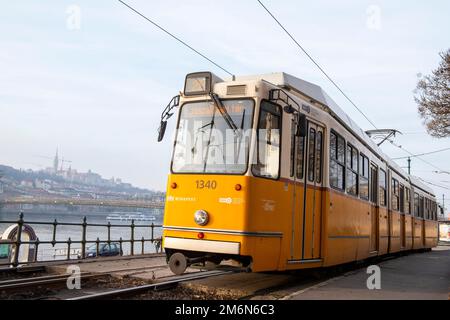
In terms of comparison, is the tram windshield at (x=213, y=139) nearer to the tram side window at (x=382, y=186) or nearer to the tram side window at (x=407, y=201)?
the tram side window at (x=382, y=186)

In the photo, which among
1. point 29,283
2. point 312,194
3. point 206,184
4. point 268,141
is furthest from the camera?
point 312,194

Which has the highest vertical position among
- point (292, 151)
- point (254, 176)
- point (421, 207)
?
point (292, 151)

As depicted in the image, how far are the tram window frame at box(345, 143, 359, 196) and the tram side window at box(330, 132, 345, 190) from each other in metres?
0.35

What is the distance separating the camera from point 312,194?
840 cm

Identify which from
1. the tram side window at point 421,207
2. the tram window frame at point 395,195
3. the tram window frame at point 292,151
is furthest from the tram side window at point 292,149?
the tram side window at point 421,207

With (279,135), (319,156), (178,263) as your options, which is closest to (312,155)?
(319,156)

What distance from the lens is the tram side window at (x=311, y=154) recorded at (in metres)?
8.38

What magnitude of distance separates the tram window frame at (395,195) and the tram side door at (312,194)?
24.7ft

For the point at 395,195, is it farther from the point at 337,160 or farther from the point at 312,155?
the point at 312,155

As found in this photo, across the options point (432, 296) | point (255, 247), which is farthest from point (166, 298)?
point (432, 296)

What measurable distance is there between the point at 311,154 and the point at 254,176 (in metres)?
1.83

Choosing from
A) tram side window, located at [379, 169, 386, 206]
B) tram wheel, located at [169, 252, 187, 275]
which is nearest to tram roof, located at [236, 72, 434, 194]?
tram side window, located at [379, 169, 386, 206]

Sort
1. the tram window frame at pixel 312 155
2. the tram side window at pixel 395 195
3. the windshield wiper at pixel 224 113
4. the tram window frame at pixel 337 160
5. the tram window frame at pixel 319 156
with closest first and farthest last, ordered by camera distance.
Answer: the windshield wiper at pixel 224 113
the tram window frame at pixel 312 155
the tram window frame at pixel 319 156
the tram window frame at pixel 337 160
the tram side window at pixel 395 195

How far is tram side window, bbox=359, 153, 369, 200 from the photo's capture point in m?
11.3
